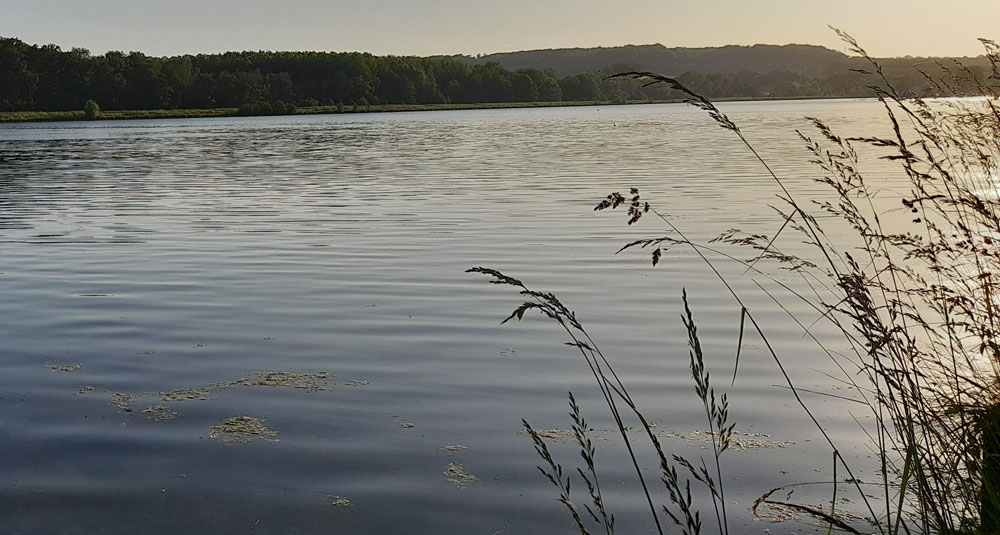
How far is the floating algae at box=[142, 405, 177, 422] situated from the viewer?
20.1ft

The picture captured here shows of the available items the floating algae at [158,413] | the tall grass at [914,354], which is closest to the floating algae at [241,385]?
the floating algae at [158,413]

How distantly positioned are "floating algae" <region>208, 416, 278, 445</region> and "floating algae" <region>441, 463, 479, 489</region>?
3.81ft

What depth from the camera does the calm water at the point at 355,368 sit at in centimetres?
479

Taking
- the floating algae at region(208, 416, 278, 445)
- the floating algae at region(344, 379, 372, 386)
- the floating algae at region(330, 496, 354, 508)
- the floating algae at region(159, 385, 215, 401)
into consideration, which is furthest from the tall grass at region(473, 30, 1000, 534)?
the floating algae at region(159, 385, 215, 401)

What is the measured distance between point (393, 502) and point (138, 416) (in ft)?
7.37

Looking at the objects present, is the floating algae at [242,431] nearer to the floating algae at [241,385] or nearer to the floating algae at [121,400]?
the floating algae at [241,385]

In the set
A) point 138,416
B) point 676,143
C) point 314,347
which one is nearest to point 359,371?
point 314,347

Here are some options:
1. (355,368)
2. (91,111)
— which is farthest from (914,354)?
(91,111)

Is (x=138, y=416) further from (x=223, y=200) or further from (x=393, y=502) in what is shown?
Answer: (x=223, y=200)

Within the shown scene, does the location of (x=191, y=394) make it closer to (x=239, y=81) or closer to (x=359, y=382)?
(x=359, y=382)

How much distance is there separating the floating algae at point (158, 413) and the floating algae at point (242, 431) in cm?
37

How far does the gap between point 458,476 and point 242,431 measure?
1.56 meters

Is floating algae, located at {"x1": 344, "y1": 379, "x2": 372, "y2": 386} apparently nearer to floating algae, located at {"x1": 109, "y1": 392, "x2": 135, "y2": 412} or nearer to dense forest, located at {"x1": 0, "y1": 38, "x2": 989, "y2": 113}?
floating algae, located at {"x1": 109, "y1": 392, "x2": 135, "y2": 412}

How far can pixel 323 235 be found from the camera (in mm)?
15102
